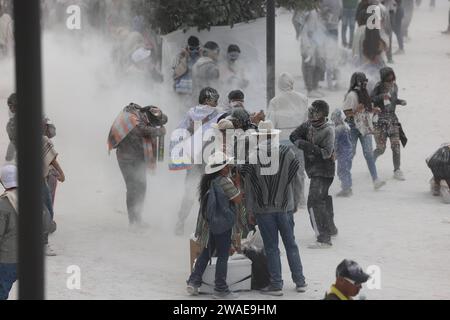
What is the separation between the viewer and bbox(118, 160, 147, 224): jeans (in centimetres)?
1180

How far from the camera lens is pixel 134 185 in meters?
11.9

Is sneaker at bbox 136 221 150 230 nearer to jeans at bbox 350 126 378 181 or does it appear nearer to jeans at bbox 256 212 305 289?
jeans at bbox 256 212 305 289

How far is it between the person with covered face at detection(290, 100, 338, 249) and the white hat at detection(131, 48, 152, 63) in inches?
175

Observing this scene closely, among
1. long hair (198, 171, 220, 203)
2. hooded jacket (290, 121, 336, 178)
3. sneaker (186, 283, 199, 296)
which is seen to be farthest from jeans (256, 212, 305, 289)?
hooded jacket (290, 121, 336, 178)

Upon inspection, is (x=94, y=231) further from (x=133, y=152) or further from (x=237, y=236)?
(x=237, y=236)

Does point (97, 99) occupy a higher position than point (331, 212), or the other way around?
point (97, 99)

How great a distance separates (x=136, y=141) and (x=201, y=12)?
314 centimetres

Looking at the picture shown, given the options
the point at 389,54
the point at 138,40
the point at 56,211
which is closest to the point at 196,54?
the point at 138,40

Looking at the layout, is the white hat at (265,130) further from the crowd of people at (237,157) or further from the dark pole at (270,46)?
the dark pole at (270,46)

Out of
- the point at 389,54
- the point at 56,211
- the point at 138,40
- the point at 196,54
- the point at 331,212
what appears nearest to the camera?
the point at 331,212

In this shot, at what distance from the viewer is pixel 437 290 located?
32.8ft

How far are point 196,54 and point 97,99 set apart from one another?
224 centimetres

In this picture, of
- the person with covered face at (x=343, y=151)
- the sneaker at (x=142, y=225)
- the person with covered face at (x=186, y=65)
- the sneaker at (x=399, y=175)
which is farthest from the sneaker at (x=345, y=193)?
the sneaker at (x=142, y=225)

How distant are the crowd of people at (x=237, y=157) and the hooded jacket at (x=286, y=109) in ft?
0.03
